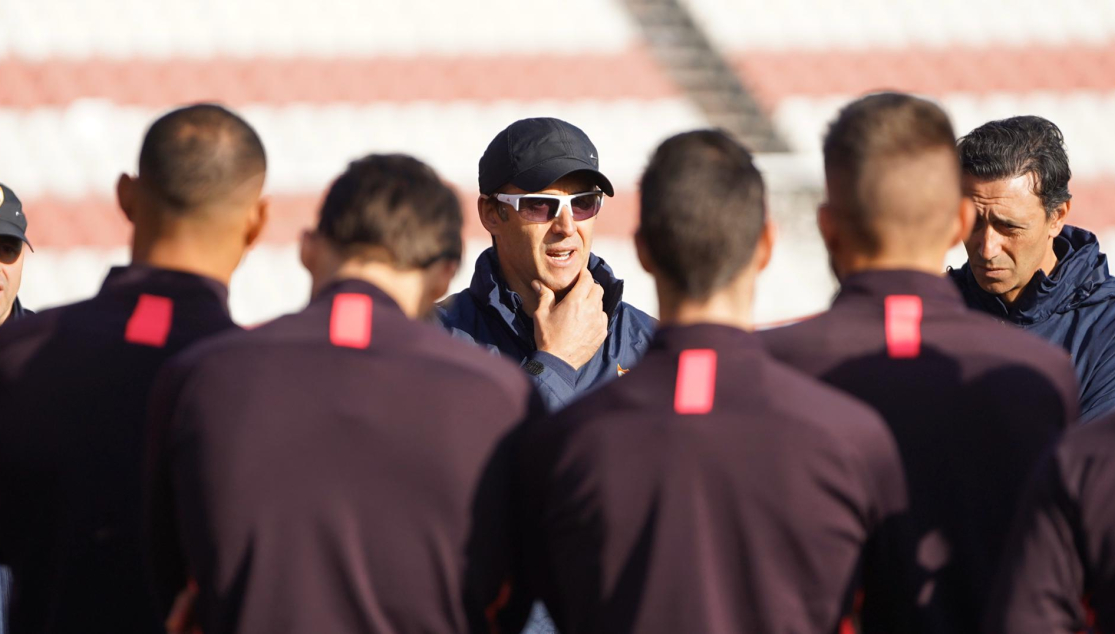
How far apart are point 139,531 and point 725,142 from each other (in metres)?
1.01

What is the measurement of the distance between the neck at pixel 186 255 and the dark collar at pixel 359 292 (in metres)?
0.25

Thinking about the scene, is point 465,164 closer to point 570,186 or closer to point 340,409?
point 570,186

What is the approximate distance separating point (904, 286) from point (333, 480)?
826 mm

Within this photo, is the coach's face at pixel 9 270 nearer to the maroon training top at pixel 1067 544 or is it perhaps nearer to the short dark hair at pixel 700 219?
the short dark hair at pixel 700 219

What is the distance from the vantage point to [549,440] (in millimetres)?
1655

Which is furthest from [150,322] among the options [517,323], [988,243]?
[988,243]

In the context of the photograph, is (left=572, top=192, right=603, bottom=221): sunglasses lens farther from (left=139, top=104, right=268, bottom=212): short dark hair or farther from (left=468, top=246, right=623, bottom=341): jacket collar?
(left=139, top=104, right=268, bottom=212): short dark hair

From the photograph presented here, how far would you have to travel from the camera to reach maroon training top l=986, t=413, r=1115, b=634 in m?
1.48

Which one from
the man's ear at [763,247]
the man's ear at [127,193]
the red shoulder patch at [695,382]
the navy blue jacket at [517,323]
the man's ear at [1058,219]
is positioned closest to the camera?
the red shoulder patch at [695,382]

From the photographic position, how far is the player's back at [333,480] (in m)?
1.63

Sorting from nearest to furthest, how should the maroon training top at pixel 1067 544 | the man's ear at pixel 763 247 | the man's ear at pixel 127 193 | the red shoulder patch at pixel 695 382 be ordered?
the maroon training top at pixel 1067 544
the red shoulder patch at pixel 695 382
the man's ear at pixel 763 247
the man's ear at pixel 127 193

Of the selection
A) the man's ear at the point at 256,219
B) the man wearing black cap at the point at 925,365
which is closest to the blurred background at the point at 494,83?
the man's ear at the point at 256,219

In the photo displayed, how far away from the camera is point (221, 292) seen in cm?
193

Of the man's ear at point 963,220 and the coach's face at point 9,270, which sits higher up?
the man's ear at point 963,220
